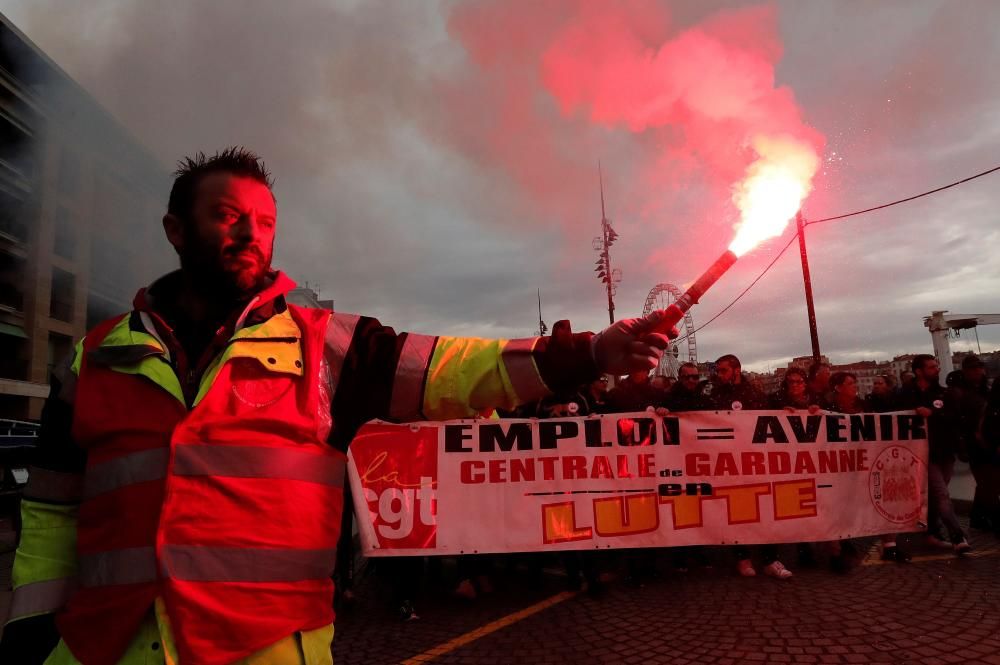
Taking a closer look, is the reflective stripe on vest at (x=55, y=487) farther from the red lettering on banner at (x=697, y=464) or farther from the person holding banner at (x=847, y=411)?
the person holding banner at (x=847, y=411)

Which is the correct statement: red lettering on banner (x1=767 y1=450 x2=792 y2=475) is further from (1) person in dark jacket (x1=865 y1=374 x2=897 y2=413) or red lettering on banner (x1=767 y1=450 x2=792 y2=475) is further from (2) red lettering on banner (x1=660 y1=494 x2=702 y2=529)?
(1) person in dark jacket (x1=865 y1=374 x2=897 y2=413)

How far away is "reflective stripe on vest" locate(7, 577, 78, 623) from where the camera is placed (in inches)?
56.2

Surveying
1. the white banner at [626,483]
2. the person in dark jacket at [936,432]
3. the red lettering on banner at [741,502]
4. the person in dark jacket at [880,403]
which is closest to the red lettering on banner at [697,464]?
the white banner at [626,483]

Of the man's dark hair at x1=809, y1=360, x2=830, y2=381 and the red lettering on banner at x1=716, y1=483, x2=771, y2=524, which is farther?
the man's dark hair at x1=809, y1=360, x2=830, y2=381

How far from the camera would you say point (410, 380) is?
5.03ft

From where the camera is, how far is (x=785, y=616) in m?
4.35

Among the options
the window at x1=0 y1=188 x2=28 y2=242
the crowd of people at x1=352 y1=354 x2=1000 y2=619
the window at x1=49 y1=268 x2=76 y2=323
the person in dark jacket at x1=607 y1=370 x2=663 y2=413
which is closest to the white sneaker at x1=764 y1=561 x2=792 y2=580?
the crowd of people at x1=352 y1=354 x2=1000 y2=619

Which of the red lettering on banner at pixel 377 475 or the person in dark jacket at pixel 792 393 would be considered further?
the person in dark jacket at pixel 792 393

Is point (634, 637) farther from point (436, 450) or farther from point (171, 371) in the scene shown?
point (171, 371)

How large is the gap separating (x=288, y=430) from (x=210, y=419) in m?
0.18

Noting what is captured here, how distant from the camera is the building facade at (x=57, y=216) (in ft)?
62.6

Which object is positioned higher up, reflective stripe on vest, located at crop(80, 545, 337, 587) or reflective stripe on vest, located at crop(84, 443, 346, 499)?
reflective stripe on vest, located at crop(84, 443, 346, 499)

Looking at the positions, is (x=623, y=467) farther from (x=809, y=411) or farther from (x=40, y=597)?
(x=40, y=597)

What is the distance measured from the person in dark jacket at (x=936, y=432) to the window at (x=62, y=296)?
3276 cm
